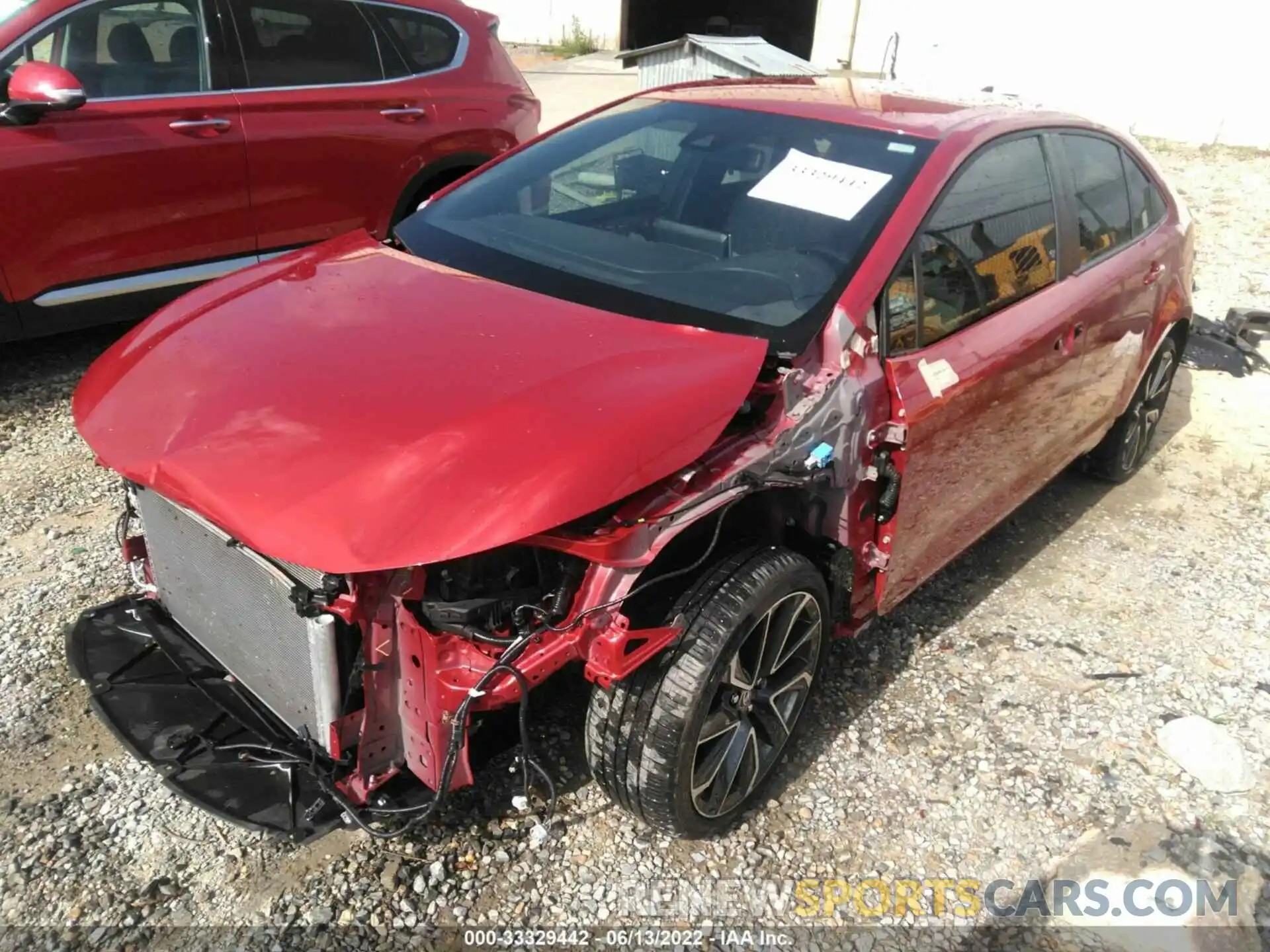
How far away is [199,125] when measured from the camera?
14.7ft

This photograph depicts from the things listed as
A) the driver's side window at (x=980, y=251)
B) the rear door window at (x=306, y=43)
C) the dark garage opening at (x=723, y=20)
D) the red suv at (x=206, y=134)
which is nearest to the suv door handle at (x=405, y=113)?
the red suv at (x=206, y=134)

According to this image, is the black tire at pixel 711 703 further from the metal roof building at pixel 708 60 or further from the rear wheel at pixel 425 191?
the metal roof building at pixel 708 60

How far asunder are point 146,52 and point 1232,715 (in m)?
5.11

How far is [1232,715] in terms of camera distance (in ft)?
10.0

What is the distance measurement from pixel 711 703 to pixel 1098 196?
2.49 meters

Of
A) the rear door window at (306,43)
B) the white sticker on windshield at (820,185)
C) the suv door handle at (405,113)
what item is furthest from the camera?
the suv door handle at (405,113)

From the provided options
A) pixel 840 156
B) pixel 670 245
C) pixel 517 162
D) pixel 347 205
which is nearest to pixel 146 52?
pixel 347 205

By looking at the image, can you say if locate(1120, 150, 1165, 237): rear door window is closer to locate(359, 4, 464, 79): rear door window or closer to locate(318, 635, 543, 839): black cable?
locate(318, 635, 543, 839): black cable

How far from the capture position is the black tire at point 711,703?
214cm

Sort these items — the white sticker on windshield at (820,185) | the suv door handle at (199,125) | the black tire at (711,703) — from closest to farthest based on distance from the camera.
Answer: the black tire at (711,703), the white sticker on windshield at (820,185), the suv door handle at (199,125)

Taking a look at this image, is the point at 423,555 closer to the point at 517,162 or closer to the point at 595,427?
the point at 595,427

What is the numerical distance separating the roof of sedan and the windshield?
6 centimetres

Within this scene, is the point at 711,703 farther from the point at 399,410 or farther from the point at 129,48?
the point at 129,48

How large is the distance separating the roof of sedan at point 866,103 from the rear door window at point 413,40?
2.32m
